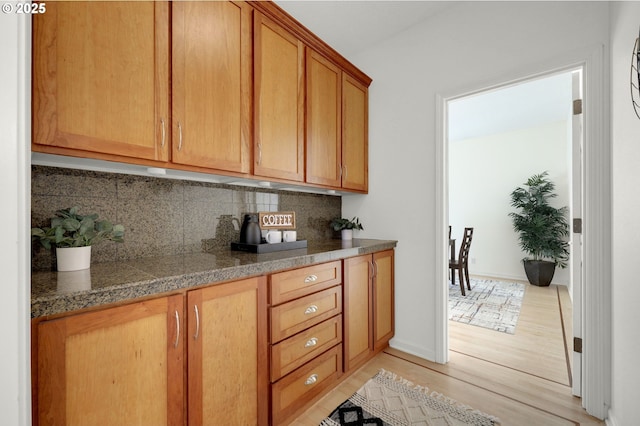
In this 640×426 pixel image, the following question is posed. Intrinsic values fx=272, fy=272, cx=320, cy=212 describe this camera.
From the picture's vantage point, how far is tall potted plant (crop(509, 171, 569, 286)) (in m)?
4.60

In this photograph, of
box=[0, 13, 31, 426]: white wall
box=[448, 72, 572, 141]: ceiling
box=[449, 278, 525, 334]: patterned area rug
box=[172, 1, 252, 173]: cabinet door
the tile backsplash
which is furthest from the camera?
box=[448, 72, 572, 141]: ceiling

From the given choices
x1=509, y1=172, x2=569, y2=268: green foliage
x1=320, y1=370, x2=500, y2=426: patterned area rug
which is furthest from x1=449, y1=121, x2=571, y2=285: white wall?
x1=320, y1=370, x2=500, y2=426: patterned area rug

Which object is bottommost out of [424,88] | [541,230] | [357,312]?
[357,312]

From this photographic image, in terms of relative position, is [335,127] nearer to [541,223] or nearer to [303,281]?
[303,281]

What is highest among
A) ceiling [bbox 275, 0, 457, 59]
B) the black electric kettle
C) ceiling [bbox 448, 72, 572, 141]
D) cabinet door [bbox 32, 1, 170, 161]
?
ceiling [bbox 275, 0, 457, 59]

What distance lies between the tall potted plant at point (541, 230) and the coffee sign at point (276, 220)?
15.4 ft

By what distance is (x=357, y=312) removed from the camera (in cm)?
207

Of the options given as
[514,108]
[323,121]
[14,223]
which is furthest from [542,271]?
[14,223]

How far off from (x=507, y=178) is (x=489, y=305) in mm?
2954

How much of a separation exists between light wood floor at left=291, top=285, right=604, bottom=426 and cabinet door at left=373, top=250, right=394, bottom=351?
178 mm

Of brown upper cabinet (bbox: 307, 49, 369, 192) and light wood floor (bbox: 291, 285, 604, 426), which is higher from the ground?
brown upper cabinet (bbox: 307, 49, 369, 192)

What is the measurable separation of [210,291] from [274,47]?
158 centimetres

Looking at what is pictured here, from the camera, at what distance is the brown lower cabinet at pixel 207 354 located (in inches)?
34.2

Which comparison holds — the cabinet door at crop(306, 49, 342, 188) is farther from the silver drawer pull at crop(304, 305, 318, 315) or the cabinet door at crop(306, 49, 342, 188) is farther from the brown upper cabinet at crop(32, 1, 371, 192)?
the silver drawer pull at crop(304, 305, 318, 315)
